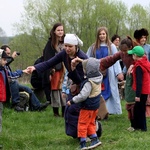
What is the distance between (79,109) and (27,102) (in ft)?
13.4

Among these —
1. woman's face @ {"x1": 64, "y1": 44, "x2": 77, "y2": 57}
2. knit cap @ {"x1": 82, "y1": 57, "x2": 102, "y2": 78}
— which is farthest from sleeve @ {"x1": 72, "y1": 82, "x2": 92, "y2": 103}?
woman's face @ {"x1": 64, "y1": 44, "x2": 77, "y2": 57}

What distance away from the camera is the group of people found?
5387 millimetres

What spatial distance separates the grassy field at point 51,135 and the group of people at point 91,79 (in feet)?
0.94

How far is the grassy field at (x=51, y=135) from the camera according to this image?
5.73 m

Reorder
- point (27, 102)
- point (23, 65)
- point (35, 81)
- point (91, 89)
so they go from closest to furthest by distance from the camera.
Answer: point (91, 89) → point (27, 102) → point (35, 81) → point (23, 65)

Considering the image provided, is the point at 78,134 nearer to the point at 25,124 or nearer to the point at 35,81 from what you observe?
the point at 25,124

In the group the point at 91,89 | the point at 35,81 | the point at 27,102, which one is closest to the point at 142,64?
the point at 91,89

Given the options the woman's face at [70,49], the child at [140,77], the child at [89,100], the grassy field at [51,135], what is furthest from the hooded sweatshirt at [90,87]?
the child at [140,77]

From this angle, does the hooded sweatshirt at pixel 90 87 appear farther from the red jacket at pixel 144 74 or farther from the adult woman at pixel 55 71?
the adult woman at pixel 55 71

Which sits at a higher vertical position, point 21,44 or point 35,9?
point 35,9

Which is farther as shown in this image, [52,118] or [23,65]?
[23,65]

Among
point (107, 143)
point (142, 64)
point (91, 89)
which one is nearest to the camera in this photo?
point (91, 89)

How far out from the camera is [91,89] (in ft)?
17.5

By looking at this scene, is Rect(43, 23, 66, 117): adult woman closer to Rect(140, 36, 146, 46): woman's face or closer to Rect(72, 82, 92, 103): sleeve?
Rect(140, 36, 146, 46): woman's face
